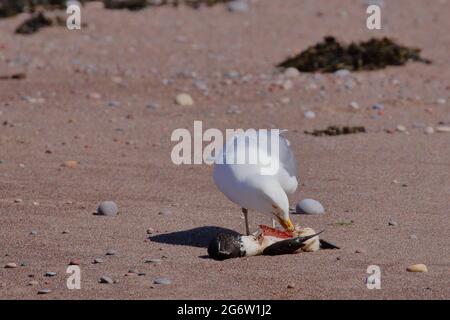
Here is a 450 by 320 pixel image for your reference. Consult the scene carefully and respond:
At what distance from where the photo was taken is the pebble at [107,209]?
7789mm

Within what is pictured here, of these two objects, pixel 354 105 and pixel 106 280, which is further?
pixel 354 105

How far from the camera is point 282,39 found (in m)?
16.5

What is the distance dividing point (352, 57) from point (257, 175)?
7.93 m

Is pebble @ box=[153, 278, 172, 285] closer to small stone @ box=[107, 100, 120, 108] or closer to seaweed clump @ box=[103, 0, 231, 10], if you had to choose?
small stone @ box=[107, 100, 120, 108]

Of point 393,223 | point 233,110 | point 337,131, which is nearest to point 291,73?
point 233,110

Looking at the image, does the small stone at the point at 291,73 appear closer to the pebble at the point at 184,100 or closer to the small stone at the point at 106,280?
the pebble at the point at 184,100

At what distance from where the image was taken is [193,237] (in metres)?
7.19

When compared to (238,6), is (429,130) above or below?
below

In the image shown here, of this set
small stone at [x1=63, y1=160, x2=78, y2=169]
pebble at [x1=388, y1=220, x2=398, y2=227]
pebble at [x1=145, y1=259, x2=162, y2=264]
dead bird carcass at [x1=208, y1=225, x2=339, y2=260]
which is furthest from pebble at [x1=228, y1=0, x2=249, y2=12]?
pebble at [x1=145, y1=259, x2=162, y2=264]

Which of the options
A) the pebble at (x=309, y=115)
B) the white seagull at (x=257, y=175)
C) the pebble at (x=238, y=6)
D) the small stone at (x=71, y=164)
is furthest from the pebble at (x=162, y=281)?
the pebble at (x=238, y=6)

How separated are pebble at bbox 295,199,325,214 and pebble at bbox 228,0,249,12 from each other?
428 inches

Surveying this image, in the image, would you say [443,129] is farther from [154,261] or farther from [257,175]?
[154,261]

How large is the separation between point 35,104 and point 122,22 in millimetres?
5444

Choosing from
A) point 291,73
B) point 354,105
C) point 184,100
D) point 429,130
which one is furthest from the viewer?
point 291,73
